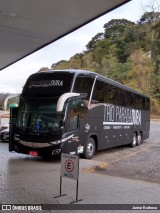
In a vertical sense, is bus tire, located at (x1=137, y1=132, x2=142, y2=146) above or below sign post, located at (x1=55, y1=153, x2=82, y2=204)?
below

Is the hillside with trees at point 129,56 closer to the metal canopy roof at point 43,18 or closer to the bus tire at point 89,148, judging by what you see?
the bus tire at point 89,148

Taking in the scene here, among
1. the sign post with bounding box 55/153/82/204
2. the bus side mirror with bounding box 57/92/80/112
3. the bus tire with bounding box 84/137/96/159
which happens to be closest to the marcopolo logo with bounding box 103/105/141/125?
the bus tire with bounding box 84/137/96/159

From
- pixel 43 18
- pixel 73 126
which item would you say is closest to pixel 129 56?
pixel 73 126

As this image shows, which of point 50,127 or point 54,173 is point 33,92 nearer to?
point 50,127

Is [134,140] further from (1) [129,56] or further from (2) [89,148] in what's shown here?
(1) [129,56]

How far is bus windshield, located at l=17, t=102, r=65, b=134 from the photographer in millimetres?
11570

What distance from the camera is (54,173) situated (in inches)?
381

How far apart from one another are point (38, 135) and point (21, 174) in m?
A: 2.46

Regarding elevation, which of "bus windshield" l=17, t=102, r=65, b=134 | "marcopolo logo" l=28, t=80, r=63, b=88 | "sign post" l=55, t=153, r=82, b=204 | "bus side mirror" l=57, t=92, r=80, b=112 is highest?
"marcopolo logo" l=28, t=80, r=63, b=88

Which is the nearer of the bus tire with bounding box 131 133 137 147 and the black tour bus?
the black tour bus

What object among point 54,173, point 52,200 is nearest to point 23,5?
point 54,173

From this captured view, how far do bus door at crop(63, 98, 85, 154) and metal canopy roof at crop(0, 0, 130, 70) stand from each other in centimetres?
264

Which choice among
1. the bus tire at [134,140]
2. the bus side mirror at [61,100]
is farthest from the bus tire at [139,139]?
the bus side mirror at [61,100]

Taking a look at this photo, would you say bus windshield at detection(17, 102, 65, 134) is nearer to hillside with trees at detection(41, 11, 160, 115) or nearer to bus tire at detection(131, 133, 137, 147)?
bus tire at detection(131, 133, 137, 147)
